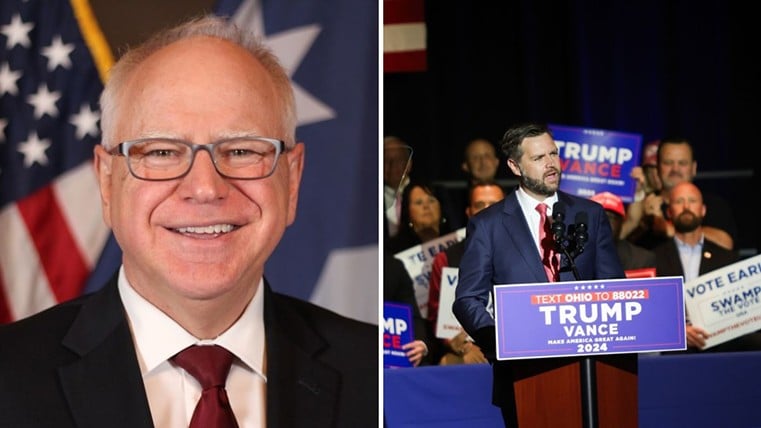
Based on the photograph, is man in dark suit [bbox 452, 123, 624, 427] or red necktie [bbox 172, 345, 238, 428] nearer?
red necktie [bbox 172, 345, 238, 428]

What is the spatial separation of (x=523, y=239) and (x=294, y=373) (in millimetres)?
1405

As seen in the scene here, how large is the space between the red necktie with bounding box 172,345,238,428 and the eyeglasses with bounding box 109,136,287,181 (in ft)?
1.51

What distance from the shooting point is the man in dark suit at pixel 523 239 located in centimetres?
440

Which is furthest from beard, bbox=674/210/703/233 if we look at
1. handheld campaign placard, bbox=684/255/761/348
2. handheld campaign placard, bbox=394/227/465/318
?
handheld campaign placard, bbox=394/227/465/318

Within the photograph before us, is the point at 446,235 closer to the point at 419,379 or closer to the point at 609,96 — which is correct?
the point at 419,379

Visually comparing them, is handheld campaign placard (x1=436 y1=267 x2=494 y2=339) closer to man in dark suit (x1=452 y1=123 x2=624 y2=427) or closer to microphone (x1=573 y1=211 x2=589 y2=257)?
man in dark suit (x1=452 y1=123 x2=624 y2=427)

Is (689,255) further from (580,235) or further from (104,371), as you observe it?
(104,371)

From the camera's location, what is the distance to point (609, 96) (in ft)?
25.3

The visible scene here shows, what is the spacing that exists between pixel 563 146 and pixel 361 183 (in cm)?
294

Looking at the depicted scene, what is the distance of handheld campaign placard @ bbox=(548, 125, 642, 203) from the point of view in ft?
19.9

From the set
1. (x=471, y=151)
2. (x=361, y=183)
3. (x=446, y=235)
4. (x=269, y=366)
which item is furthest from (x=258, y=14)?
(x=471, y=151)

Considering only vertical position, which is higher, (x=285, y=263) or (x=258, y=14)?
(x=258, y=14)

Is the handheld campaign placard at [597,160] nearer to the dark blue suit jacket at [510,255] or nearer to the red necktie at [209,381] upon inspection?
the dark blue suit jacket at [510,255]

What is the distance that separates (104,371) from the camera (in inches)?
121
